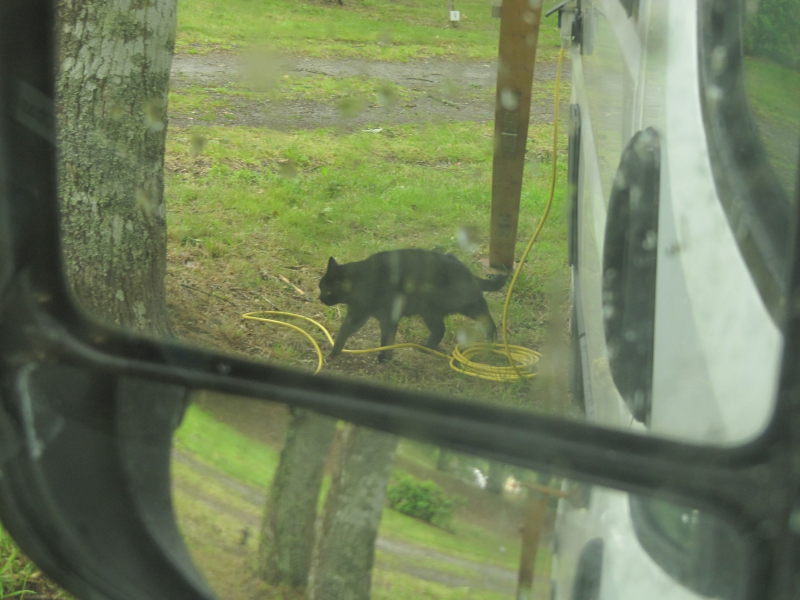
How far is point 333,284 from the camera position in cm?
457

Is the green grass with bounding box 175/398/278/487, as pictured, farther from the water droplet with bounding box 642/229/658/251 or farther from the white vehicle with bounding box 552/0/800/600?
the water droplet with bounding box 642/229/658/251

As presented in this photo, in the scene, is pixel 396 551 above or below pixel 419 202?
above

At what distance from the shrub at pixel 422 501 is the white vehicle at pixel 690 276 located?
0.15 meters

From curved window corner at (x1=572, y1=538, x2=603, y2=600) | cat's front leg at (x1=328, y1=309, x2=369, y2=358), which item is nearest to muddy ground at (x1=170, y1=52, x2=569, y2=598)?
cat's front leg at (x1=328, y1=309, x2=369, y2=358)

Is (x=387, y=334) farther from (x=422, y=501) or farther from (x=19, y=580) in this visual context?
(x=422, y=501)

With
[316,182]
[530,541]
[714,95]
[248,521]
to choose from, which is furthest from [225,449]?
[316,182]

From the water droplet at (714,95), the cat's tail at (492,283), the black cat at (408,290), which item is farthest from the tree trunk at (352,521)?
the cat's tail at (492,283)

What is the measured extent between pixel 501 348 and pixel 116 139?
1.83m

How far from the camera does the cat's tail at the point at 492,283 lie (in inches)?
181

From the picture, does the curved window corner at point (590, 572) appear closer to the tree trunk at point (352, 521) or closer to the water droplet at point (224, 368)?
the tree trunk at point (352, 521)

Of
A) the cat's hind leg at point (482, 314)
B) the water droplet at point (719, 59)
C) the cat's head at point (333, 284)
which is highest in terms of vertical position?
the water droplet at point (719, 59)

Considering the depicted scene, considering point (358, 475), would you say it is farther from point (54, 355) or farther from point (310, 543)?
point (54, 355)

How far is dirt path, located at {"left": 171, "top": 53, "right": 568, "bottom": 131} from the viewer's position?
429cm

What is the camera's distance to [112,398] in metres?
1.35
